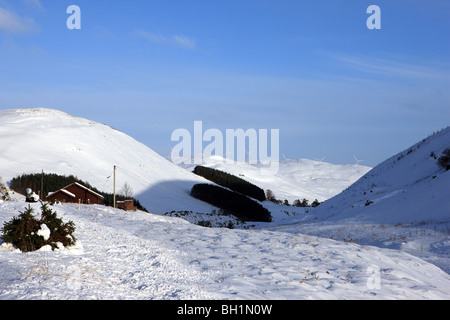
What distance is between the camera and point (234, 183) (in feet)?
429

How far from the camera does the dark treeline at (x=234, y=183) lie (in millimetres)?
127062

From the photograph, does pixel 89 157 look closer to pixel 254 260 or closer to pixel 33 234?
pixel 33 234

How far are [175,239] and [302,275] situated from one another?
6301 millimetres

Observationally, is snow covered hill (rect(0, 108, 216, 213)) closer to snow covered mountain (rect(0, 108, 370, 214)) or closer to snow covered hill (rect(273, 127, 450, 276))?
snow covered mountain (rect(0, 108, 370, 214))

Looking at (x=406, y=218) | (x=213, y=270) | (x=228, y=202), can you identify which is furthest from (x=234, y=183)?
(x=213, y=270)

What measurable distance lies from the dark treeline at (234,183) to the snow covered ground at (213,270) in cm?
11105

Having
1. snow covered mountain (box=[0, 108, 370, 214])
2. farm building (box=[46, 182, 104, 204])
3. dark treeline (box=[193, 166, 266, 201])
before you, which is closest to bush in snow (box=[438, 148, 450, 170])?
farm building (box=[46, 182, 104, 204])

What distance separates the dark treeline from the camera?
127062 mm

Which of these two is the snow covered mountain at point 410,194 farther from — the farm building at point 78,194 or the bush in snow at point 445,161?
the farm building at point 78,194

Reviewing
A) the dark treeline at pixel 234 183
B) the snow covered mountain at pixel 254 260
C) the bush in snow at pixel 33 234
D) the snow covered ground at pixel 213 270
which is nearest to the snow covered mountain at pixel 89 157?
the dark treeline at pixel 234 183

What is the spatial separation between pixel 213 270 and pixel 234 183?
11979 centimetres
